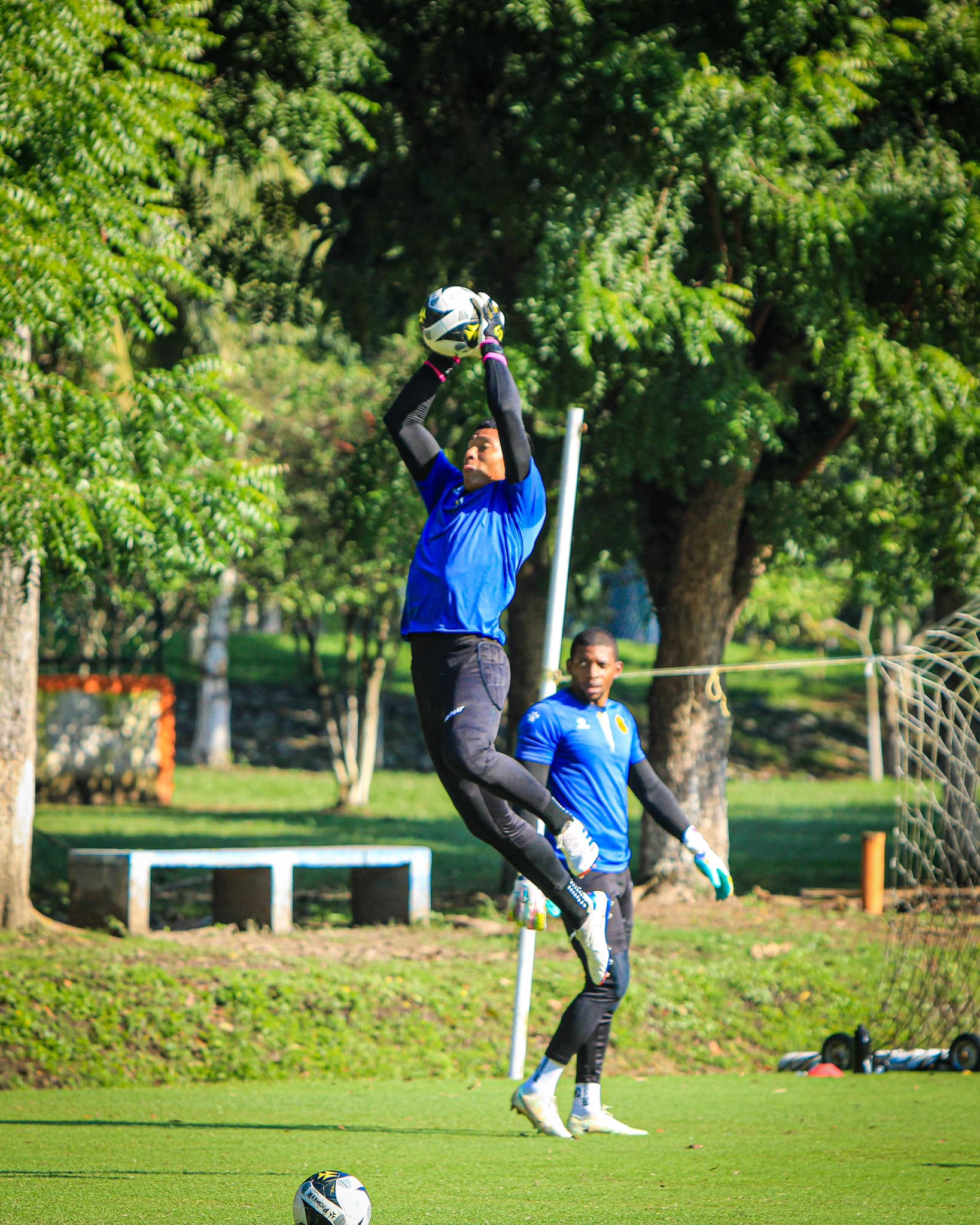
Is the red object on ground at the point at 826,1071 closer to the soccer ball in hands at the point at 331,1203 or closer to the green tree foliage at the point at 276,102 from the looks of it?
the soccer ball in hands at the point at 331,1203

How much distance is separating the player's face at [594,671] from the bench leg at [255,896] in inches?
237

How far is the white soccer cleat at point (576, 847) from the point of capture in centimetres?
540

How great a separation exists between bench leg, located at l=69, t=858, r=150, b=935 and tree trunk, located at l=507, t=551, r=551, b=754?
14.5 feet

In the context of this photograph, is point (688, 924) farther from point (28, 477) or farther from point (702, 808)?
point (28, 477)

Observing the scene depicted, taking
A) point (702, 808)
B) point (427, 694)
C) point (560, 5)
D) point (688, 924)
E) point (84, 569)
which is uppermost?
point (560, 5)

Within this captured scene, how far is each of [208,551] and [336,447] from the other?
13182 mm

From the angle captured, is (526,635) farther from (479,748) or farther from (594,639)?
(479,748)

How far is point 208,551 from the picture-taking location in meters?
9.76

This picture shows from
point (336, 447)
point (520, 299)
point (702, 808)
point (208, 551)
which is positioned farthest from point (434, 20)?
point (336, 447)

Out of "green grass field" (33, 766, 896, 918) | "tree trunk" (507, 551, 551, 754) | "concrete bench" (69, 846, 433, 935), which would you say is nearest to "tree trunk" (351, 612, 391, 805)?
"green grass field" (33, 766, 896, 918)

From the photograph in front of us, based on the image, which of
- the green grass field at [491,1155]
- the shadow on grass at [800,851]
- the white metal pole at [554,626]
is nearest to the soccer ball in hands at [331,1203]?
the green grass field at [491,1155]

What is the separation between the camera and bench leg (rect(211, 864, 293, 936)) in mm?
11641

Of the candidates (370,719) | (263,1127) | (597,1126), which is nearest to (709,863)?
(597,1126)

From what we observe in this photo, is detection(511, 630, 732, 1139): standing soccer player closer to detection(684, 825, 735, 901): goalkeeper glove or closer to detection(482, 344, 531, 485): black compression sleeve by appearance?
detection(684, 825, 735, 901): goalkeeper glove
